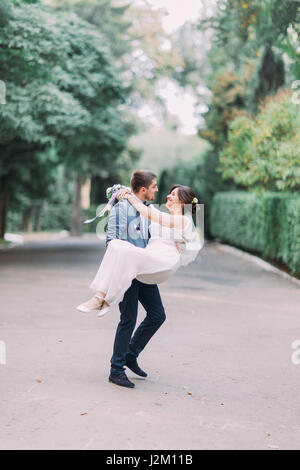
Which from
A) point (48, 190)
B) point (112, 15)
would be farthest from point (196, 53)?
point (48, 190)

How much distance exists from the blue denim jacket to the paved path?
1.34 meters

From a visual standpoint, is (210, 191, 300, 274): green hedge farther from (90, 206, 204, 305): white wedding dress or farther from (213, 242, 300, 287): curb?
(90, 206, 204, 305): white wedding dress

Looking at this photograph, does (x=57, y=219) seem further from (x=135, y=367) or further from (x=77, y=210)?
(x=135, y=367)

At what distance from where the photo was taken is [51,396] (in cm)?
598

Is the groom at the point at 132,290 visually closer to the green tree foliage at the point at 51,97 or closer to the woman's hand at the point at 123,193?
the woman's hand at the point at 123,193

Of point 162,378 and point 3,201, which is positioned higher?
point 3,201

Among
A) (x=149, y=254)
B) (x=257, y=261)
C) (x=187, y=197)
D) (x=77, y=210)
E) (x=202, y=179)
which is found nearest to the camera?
(x=149, y=254)

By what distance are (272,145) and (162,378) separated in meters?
11.4

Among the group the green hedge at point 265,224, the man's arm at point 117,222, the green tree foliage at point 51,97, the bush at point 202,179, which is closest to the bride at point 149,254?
the man's arm at point 117,222

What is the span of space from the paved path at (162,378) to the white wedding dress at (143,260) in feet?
3.09

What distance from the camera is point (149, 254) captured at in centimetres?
621

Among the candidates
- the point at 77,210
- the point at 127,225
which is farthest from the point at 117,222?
the point at 77,210

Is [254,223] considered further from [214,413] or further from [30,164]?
[214,413]

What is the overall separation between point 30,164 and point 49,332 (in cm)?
1878
